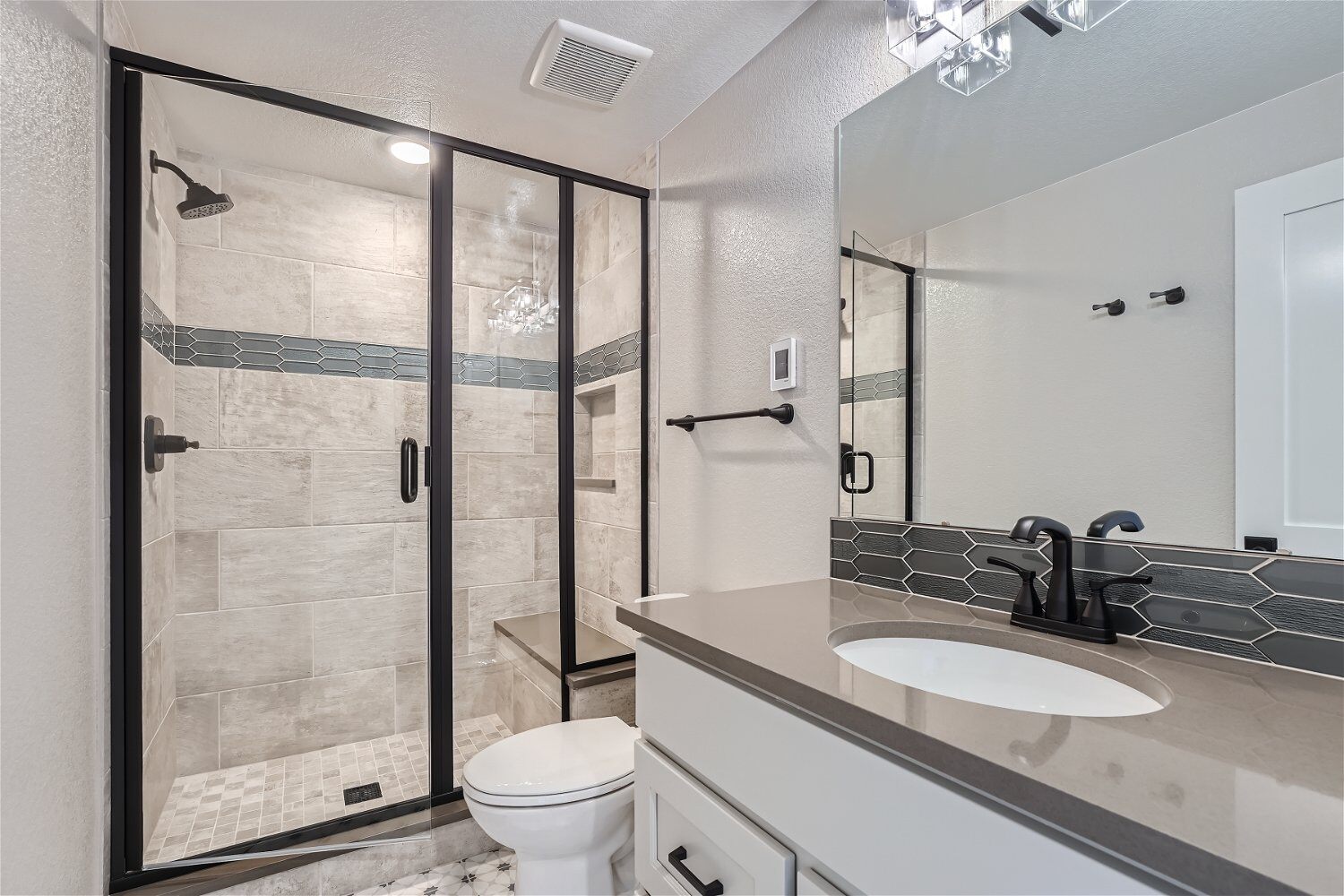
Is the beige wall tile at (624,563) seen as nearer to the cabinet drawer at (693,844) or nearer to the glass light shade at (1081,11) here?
the cabinet drawer at (693,844)

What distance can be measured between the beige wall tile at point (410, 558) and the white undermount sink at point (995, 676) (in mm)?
1243

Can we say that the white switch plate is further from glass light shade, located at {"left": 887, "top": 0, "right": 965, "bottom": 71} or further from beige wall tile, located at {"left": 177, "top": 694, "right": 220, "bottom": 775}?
beige wall tile, located at {"left": 177, "top": 694, "right": 220, "bottom": 775}

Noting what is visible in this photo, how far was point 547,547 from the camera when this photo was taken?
80.2 inches

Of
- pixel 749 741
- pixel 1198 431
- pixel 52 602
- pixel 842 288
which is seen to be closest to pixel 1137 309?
pixel 1198 431

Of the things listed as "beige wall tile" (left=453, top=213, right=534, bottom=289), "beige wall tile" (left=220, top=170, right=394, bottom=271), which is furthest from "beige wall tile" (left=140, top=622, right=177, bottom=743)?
"beige wall tile" (left=453, top=213, right=534, bottom=289)

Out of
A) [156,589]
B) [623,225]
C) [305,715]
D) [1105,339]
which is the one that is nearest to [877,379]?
[1105,339]

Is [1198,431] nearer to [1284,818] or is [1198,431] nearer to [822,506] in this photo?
[1284,818]

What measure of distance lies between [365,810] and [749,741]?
4.45ft

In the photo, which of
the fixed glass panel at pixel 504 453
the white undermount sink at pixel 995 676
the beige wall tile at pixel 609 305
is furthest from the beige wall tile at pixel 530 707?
the white undermount sink at pixel 995 676

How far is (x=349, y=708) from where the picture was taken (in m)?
1.66

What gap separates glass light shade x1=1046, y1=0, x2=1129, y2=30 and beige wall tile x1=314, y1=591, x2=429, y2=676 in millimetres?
1895

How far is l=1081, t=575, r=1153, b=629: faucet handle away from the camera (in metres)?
0.91

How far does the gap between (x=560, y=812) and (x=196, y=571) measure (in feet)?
3.42

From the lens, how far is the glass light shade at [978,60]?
1140 millimetres
